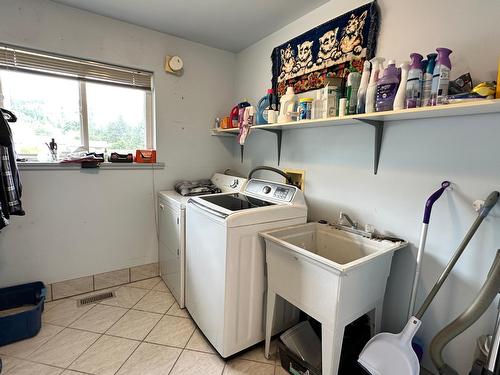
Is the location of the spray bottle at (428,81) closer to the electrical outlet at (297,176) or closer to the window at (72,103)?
the electrical outlet at (297,176)

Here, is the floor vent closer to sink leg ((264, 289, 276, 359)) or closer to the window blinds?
sink leg ((264, 289, 276, 359))

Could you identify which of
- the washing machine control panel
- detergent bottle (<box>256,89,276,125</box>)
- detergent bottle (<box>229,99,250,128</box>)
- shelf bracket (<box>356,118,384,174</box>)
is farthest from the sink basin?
detergent bottle (<box>229,99,250,128</box>)

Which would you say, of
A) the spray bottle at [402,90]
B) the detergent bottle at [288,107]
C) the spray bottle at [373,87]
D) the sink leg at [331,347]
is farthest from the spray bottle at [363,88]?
the sink leg at [331,347]

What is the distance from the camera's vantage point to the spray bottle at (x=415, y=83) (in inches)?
45.6

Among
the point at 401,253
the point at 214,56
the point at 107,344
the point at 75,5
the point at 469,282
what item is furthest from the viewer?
the point at 214,56

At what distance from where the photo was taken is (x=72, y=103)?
2.19 meters

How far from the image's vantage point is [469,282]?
48.7 inches

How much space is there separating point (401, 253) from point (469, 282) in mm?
317

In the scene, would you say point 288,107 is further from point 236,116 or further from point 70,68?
point 70,68

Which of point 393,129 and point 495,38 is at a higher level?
point 495,38

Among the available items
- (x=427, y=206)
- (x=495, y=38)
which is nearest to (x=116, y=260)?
(x=427, y=206)

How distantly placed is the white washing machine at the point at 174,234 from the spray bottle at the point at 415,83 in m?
1.39

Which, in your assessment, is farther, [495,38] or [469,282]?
[469,282]

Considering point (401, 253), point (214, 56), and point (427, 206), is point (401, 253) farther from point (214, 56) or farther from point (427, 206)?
point (214, 56)
